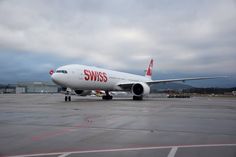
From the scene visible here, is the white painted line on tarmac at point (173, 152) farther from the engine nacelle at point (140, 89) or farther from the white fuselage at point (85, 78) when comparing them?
the engine nacelle at point (140, 89)

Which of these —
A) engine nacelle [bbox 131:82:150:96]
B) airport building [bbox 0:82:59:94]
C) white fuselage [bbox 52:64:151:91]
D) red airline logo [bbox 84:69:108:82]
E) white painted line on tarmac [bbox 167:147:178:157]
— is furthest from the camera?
airport building [bbox 0:82:59:94]

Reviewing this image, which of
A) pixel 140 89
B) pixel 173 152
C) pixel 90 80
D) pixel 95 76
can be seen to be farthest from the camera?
pixel 140 89

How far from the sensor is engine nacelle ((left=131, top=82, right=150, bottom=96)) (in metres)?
35.3

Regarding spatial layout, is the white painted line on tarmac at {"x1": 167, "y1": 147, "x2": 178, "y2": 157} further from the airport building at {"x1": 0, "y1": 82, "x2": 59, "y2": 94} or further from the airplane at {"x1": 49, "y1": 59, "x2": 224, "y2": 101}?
the airport building at {"x1": 0, "y1": 82, "x2": 59, "y2": 94}

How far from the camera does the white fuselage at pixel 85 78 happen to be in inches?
1164

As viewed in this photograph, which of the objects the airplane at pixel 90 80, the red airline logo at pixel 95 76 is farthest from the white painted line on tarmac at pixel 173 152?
the red airline logo at pixel 95 76

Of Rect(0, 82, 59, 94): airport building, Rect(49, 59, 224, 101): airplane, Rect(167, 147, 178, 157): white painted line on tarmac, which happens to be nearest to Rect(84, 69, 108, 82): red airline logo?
Rect(49, 59, 224, 101): airplane

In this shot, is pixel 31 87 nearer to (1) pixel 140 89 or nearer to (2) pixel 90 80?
(1) pixel 140 89

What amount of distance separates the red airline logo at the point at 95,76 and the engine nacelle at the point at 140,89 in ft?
12.9

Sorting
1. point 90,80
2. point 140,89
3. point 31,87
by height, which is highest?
point 31,87

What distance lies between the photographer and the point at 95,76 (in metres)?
33.1

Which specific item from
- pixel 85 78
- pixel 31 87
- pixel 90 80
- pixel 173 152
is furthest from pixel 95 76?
pixel 31 87

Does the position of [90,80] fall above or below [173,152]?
above

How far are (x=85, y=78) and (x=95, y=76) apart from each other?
185 cm
